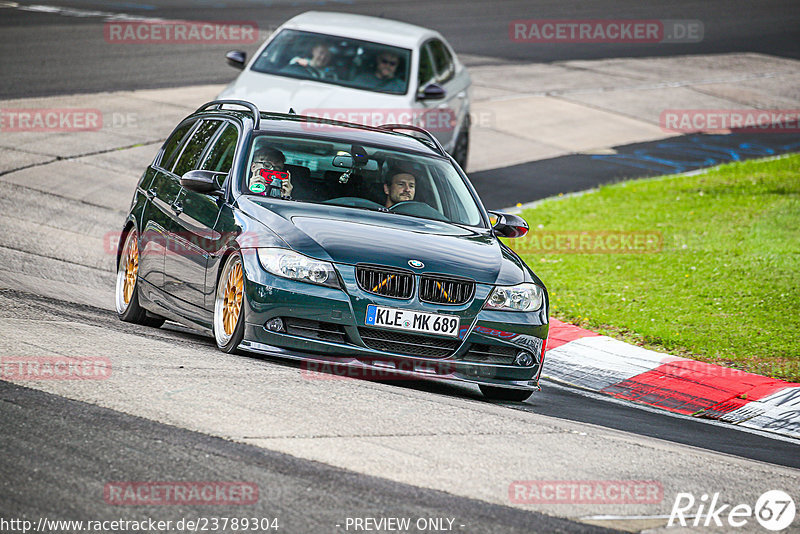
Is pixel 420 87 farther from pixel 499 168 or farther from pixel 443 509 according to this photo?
pixel 443 509

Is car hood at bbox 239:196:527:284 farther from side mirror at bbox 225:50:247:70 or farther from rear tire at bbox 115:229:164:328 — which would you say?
side mirror at bbox 225:50:247:70

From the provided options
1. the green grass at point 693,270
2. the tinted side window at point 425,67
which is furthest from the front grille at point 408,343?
the tinted side window at point 425,67

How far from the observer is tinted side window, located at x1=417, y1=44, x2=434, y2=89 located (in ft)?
48.7

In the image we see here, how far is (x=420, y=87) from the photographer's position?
48.2 ft

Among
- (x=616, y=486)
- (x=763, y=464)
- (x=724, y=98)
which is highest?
(x=616, y=486)

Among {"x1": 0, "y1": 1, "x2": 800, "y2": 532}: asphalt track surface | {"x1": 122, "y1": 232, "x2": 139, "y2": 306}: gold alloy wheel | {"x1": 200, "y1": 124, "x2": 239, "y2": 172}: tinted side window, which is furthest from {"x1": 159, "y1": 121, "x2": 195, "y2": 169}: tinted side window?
{"x1": 0, "y1": 1, "x2": 800, "y2": 532}: asphalt track surface

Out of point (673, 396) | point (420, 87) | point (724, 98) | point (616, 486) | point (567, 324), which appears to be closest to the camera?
point (616, 486)

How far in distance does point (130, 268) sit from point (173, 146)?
1.04 m

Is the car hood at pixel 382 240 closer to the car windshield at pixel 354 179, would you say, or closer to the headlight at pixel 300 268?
the headlight at pixel 300 268

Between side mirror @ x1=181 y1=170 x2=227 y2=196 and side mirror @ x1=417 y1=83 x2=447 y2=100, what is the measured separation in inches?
262

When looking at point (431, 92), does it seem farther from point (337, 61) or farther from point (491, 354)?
point (491, 354)

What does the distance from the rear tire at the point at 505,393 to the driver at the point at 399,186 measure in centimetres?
151

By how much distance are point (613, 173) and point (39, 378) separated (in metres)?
13.8

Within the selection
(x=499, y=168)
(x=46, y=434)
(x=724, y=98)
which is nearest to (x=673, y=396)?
(x=46, y=434)
